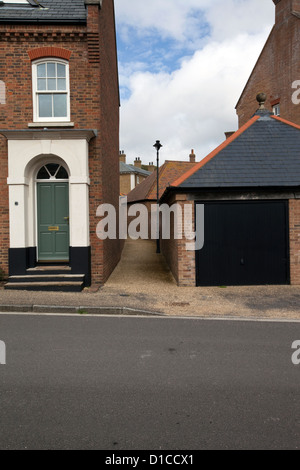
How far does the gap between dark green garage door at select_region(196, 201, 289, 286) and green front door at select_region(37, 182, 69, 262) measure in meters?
4.17

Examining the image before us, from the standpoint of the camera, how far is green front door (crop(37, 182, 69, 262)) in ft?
33.5

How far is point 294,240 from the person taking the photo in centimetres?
1019

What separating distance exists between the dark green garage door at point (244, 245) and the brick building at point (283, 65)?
11496 millimetres

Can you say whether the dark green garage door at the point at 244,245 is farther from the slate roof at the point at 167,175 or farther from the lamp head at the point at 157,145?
the slate roof at the point at 167,175

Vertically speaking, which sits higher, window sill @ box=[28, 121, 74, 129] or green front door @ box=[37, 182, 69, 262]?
window sill @ box=[28, 121, 74, 129]

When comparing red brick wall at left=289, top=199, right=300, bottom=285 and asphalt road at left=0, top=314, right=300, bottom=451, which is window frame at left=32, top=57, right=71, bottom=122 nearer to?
asphalt road at left=0, top=314, right=300, bottom=451

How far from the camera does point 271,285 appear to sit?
10188 millimetres

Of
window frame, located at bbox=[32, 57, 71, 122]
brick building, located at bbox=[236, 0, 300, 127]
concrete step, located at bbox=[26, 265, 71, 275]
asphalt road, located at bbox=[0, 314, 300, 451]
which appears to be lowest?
asphalt road, located at bbox=[0, 314, 300, 451]

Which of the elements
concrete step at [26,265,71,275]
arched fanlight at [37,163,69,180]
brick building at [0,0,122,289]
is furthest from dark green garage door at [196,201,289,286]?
arched fanlight at [37,163,69,180]

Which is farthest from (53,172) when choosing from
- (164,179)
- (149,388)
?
(164,179)

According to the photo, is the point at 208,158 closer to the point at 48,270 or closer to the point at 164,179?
the point at 48,270

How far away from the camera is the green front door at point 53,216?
10219 millimetres

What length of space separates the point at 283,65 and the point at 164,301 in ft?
59.5

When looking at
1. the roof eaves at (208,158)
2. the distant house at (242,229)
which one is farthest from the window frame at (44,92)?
the distant house at (242,229)
